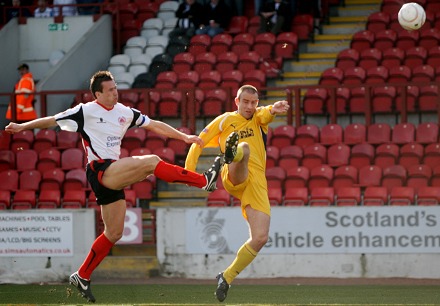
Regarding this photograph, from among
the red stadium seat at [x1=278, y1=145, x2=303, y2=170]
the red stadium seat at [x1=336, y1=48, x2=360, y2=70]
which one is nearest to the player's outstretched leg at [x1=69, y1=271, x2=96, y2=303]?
the red stadium seat at [x1=278, y1=145, x2=303, y2=170]

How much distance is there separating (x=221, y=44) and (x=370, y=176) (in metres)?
5.92

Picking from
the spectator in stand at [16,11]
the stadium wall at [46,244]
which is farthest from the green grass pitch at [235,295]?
the spectator in stand at [16,11]

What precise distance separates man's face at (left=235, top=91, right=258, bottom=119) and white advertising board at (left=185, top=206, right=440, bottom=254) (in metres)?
4.97

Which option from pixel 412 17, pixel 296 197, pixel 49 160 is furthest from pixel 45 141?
pixel 412 17

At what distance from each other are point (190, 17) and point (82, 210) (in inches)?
287

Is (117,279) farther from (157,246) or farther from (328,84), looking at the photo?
(328,84)

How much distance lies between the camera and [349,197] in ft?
57.8

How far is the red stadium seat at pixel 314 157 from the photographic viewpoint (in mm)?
18719

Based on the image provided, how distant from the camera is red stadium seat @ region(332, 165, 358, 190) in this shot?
59.4 feet

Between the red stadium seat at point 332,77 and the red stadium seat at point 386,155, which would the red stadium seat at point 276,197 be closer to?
the red stadium seat at point 386,155

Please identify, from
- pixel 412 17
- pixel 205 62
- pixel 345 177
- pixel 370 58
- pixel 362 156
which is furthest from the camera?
pixel 205 62

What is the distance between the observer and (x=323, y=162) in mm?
18750

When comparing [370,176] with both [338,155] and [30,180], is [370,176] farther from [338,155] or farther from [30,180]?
[30,180]

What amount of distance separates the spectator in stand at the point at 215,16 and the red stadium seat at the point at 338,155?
18.3 ft
